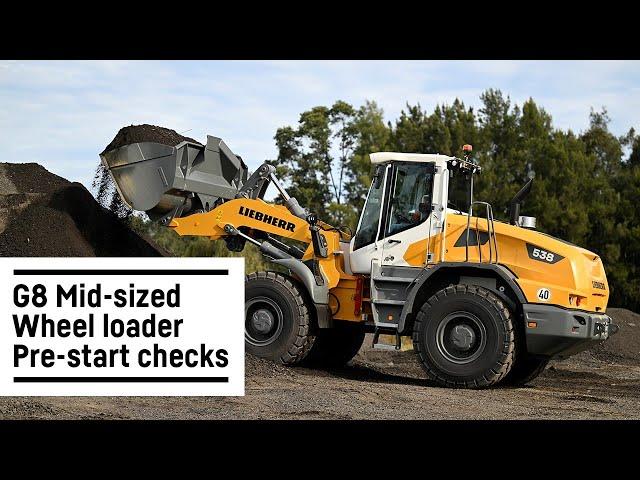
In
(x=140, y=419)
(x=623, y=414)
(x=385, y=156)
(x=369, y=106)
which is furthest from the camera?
(x=369, y=106)

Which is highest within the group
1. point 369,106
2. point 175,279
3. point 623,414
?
point 369,106

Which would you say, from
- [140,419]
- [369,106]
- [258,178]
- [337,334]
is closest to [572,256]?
[337,334]

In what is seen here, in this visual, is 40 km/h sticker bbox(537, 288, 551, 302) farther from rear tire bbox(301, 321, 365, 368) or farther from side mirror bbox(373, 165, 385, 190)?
rear tire bbox(301, 321, 365, 368)

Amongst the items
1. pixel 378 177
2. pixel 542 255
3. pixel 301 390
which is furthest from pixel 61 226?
pixel 542 255

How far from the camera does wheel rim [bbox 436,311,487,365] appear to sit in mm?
11906

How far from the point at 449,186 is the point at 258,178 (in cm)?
286

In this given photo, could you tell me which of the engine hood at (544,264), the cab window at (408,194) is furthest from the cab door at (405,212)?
the engine hood at (544,264)

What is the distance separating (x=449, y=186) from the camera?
1293cm

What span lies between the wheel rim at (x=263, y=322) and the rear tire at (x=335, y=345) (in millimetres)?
727

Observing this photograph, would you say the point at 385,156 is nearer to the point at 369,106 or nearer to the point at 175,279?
the point at 175,279

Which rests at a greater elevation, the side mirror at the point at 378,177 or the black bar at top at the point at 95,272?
the side mirror at the point at 378,177

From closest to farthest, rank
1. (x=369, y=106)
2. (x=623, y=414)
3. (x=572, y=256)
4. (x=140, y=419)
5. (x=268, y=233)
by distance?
(x=140, y=419) < (x=623, y=414) < (x=572, y=256) < (x=268, y=233) < (x=369, y=106)

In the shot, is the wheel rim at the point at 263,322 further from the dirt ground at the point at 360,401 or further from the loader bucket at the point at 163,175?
the loader bucket at the point at 163,175

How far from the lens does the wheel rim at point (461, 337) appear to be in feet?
39.1
